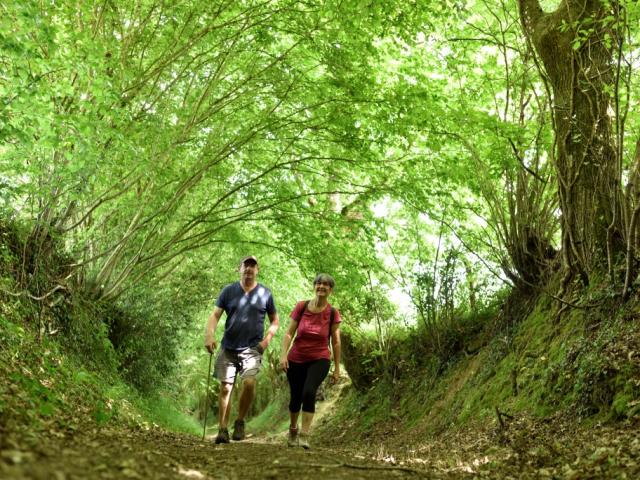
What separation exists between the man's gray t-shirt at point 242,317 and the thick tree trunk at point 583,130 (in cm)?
420

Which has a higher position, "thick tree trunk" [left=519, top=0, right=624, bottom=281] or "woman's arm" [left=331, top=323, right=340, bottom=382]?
"thick tree trunk" [left=519, top=0, right=624, bottom=281]

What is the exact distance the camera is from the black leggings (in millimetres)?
6719

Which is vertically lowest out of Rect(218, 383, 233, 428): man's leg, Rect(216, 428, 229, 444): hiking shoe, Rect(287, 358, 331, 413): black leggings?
Rect(216, 428, 229, 444): hiking shoe

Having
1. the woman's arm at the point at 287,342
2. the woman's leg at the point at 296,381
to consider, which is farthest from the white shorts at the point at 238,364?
the woman's leg at the point at 296,381

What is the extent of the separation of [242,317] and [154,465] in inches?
135

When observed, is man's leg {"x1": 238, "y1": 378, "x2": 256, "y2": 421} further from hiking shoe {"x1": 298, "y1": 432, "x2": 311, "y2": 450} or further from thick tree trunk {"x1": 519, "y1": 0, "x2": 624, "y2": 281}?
thick tree trunk {"x1": 519, "y1": 0, "x2": 624, "y2": 281}

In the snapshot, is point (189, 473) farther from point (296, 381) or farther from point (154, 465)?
point (296, 381)

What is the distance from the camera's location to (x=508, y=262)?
10.2 metres

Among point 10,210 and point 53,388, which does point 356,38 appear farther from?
point 53,388

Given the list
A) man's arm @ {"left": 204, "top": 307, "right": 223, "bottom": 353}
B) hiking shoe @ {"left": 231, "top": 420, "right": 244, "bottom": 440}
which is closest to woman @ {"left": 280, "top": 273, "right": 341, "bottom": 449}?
hiking shoe @ {"left": 231, "top": 420, "right": 244, "bottom": 440}

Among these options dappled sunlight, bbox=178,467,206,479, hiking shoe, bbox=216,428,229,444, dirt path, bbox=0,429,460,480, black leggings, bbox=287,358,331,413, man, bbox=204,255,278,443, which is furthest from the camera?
man, bbox=204,255,278,443

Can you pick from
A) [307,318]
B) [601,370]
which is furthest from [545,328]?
[307,318]

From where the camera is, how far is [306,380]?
267 inches

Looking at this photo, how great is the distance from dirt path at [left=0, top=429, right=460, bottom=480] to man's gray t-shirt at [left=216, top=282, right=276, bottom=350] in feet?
4.72
